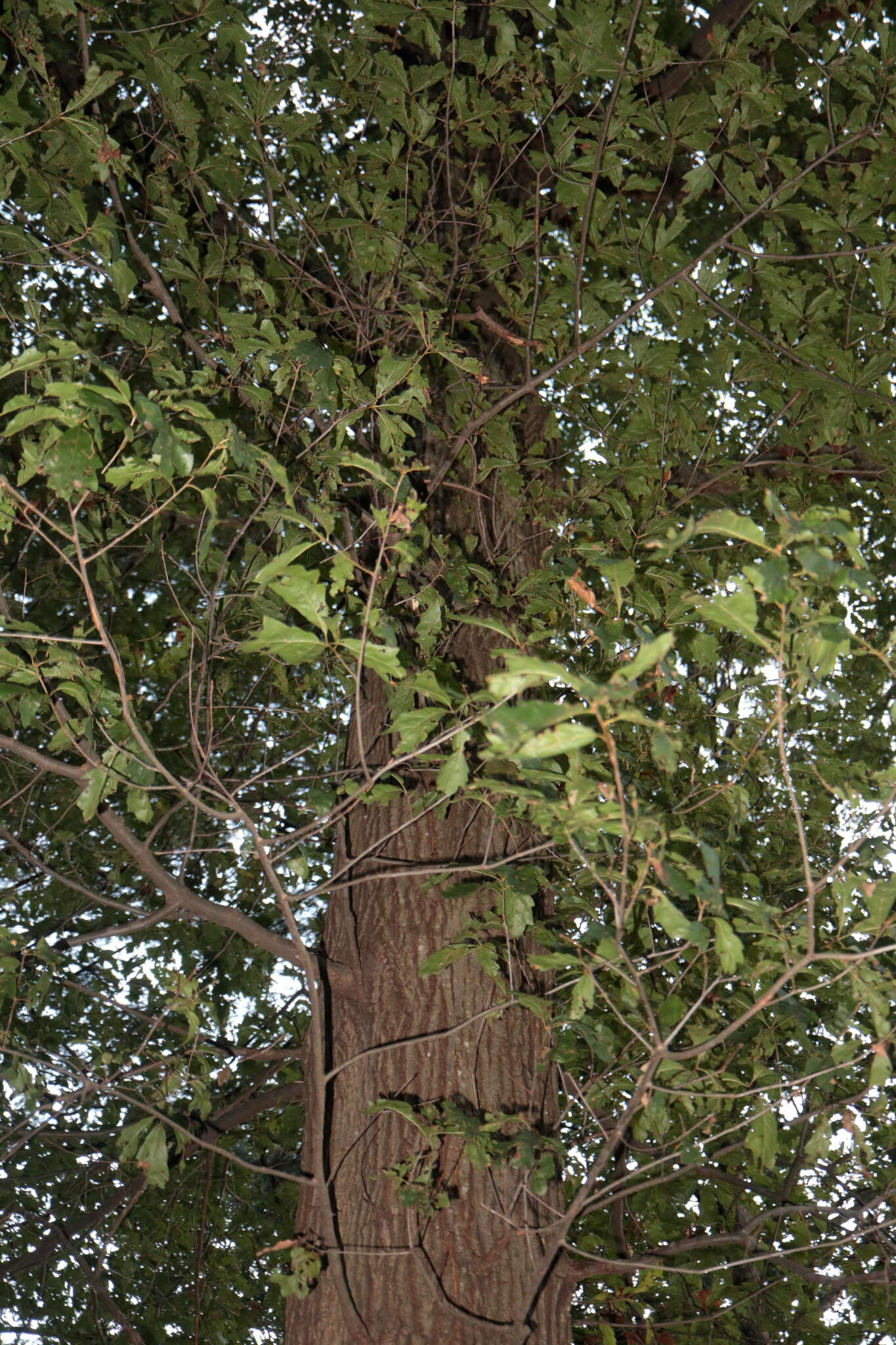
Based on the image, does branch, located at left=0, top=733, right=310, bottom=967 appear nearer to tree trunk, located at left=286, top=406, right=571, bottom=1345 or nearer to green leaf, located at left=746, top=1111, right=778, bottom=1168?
tree trunk, located at left=286, top=406, right=571, bottom=1345

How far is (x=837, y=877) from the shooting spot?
167 cm

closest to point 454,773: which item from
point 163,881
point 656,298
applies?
point 163,881

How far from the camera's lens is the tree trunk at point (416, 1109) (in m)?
1.95

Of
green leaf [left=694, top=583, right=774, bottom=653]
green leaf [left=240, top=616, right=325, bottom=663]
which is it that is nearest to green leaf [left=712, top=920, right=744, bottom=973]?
green leaf [left=694, top=583, right=774, bottom=653]

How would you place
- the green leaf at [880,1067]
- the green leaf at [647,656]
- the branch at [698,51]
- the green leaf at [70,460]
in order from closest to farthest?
the green leaf at [647,656] < the green leaf at [880,1067] < the green leaf at [70,460] < the branch at [698,51]

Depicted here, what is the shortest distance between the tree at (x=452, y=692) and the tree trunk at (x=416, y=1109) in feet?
0.03

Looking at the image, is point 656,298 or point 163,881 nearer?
point 163,881

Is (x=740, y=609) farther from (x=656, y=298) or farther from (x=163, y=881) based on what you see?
(x=656, y=298)

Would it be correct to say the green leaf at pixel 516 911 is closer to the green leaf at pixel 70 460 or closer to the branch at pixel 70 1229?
the green leaf at pixel 70 460

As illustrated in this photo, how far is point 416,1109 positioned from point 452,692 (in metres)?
0.94

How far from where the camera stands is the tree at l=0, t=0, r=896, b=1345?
1582mm

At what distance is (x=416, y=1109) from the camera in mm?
2090

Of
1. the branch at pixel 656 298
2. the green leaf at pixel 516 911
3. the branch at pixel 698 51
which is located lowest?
the green leaf at pixel 516 911

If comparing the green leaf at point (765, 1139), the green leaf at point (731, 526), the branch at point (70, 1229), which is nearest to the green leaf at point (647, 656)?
the green leaf at point (731, 526)
